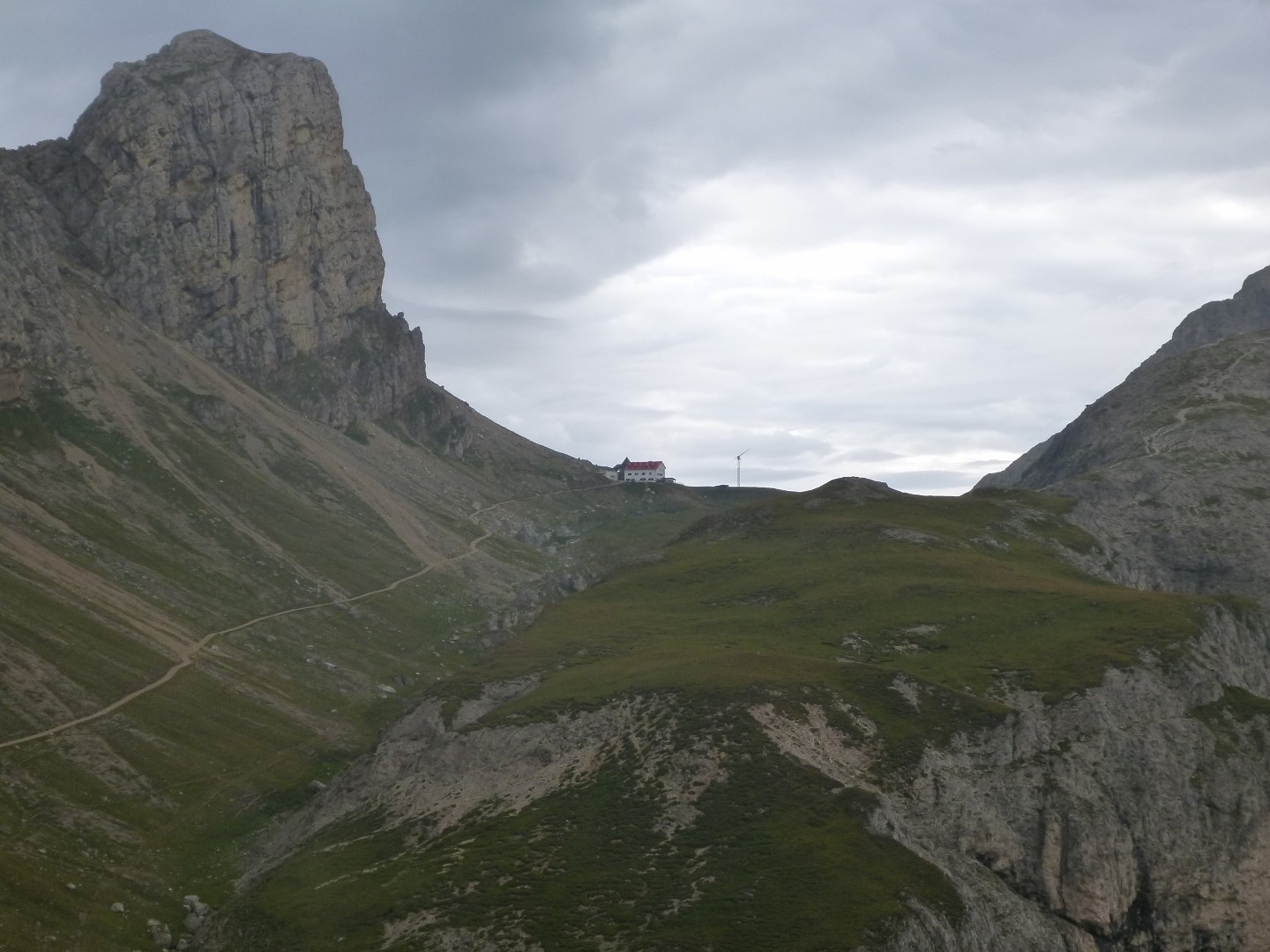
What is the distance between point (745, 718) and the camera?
7400 cm

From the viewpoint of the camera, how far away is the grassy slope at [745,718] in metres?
58.3

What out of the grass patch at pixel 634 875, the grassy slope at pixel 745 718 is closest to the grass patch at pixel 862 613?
the grassy slope at pixel 745 718

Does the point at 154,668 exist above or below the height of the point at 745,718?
below

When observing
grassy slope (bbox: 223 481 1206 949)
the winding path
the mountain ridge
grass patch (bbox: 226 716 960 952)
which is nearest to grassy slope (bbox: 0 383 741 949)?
the mountain ridge

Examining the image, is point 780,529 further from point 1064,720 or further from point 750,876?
point 750,876

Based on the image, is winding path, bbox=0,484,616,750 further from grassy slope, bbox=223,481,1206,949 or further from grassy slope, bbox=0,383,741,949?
grassy slope, bbox=223,481,1206,949

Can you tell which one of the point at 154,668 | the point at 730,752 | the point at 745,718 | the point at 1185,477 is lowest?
the point at 154,668

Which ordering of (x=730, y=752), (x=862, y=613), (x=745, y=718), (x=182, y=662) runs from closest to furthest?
1. (x=730, y=752)
2. (x=745, y=718)
3. (x=862, y=613)
4. (x=182, y=662)

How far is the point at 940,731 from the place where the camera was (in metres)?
75.9

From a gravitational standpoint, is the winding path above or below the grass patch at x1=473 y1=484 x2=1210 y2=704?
below

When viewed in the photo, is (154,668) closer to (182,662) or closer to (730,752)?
(182,662)

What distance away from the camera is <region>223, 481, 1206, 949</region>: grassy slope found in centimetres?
5828

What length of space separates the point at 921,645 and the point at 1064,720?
16.2 metres

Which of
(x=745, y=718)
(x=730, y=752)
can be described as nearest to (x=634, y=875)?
(x=730, y=752)
